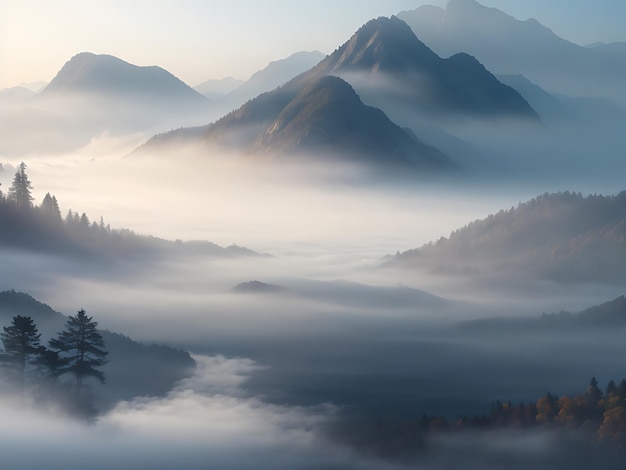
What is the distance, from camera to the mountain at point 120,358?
148m

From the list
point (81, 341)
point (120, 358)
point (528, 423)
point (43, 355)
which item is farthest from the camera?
point (528, 423)

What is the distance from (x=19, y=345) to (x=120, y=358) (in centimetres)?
6313

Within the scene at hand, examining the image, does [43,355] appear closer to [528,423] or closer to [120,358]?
[120,358]

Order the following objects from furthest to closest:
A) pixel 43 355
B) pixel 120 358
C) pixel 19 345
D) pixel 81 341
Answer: pixel 120 358
pixel 43 355
pixel 81 341
pixel 19 345

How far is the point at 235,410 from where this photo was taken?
194250 millimetres

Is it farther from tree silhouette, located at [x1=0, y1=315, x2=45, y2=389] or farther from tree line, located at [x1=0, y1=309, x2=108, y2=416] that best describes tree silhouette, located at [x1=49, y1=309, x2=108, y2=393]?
tree silhouette, located at [x1=0, y1=315, x2=45, y2=389]

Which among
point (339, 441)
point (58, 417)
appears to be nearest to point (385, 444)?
point (339, 441)

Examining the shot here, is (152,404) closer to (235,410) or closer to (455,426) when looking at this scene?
(235,410)

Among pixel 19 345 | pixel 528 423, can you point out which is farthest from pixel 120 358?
pixel 528 423

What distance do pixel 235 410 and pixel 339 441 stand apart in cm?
3283

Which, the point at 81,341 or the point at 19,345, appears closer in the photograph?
the point at 19,345

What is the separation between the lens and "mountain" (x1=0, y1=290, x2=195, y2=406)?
147750 millimetres

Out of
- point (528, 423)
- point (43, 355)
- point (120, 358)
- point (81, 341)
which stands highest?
point (120, 358)

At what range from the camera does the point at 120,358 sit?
156m
